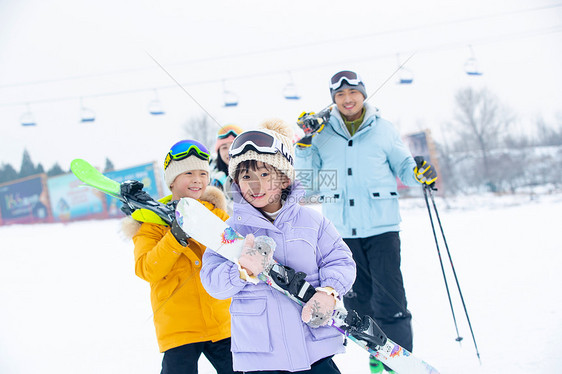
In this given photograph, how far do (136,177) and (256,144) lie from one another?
17.6 metres

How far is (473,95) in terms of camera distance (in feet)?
73.2

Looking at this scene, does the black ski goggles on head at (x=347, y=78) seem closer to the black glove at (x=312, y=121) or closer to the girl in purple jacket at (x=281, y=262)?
the black glove at (x=312, y=121)

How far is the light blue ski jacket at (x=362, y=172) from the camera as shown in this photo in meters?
2.49

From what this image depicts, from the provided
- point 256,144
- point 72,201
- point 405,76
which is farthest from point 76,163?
point 72,201

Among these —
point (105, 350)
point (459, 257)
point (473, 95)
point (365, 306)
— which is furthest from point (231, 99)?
point (473, 95)

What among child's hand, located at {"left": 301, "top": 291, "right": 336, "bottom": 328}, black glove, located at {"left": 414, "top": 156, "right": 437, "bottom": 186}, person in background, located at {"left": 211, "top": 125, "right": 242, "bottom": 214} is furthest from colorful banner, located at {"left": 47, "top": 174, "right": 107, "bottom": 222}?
child's hand, located at {"left": 301, "top": 291, "right": 336, "bottom": 328}

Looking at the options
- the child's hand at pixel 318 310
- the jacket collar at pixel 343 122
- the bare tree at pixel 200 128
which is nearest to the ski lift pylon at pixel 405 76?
A: the jacket collar at pixel 343 122

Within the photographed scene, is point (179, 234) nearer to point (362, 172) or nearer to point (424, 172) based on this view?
point (362, 172)

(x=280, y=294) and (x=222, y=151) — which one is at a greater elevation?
(x=222, y=151)

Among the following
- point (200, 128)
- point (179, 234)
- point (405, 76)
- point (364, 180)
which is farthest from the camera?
point (200, 128)

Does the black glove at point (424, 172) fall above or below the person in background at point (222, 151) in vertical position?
below

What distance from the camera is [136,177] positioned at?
1766cm

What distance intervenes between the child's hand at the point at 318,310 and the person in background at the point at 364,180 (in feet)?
3.93

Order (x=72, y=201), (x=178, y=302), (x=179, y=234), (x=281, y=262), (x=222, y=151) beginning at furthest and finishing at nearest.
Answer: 1. (x=72, y=201)
2. (x=222, y=151)
3. (x=178, y=302)
4. (x=179, y=234)
5. (x=281, y=262)
